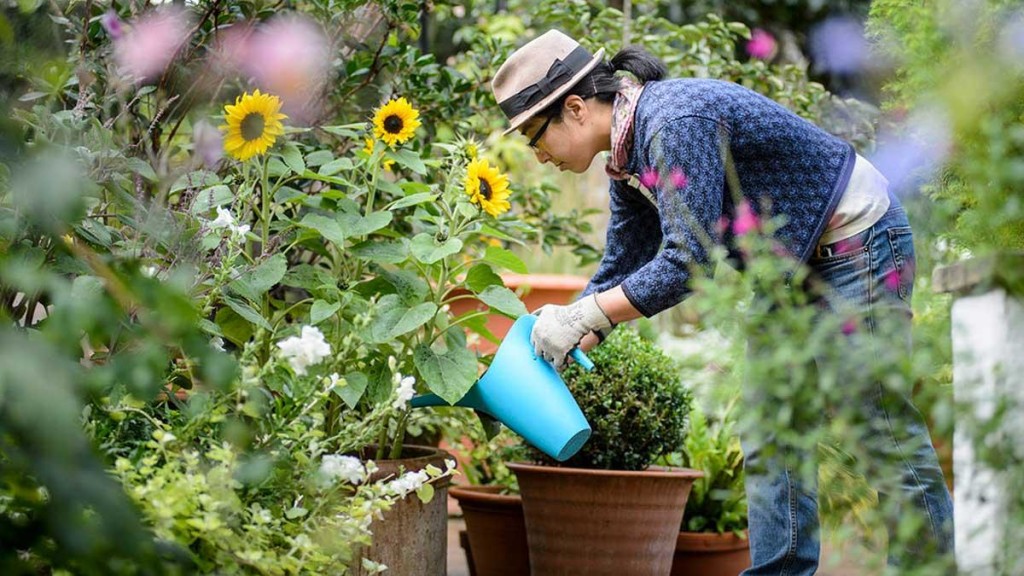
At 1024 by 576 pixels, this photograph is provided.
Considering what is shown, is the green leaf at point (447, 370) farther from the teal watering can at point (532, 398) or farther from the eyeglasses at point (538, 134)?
the eyeglasses at point (538, 134)

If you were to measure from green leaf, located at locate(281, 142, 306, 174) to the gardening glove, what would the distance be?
494 mm

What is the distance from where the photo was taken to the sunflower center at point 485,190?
6.32ft

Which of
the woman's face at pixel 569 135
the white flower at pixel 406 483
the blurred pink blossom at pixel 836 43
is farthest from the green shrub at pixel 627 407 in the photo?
the blurred pink blossom at pixel 836 43

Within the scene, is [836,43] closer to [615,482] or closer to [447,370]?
[615,482]

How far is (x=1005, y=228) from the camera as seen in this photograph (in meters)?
1.68

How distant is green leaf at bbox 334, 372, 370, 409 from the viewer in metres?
1.76

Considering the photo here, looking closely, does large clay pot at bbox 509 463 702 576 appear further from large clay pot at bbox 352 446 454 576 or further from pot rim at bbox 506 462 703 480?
large clay pot at bbox 352 446 454 576

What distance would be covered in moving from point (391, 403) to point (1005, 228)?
0.97m

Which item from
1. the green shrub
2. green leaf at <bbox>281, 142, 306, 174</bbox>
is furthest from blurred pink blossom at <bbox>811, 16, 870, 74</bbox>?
green leaf at <bbox>281, 142, 306, 174</bbox>

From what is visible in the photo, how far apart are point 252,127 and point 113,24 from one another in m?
0.33

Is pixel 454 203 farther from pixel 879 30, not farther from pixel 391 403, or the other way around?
pixel 879 30

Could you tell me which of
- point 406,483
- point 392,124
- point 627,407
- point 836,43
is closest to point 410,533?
point 406,483

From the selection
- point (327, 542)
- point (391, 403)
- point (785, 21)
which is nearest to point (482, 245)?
point (391, 403)

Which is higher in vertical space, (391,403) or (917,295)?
(391,403)
